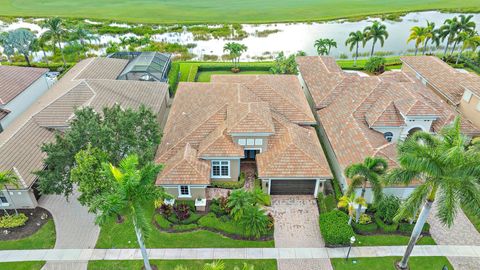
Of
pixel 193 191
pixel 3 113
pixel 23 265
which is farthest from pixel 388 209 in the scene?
pixel 3 113

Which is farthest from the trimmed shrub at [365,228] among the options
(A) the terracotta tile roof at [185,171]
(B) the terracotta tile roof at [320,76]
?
(B) the terracotta tile roof at [320,76]

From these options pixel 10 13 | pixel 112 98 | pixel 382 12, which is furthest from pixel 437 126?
pixel 10 13

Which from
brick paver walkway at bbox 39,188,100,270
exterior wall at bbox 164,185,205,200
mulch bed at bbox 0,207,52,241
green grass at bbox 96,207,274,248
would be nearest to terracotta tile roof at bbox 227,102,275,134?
exterior wall at bbox 164,185,205,200

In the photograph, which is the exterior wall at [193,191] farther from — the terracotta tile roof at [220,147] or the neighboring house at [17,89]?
the neighboring house at [17,89]

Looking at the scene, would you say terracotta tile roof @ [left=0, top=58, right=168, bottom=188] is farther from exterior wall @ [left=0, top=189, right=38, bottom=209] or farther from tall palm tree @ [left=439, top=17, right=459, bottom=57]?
tall palm tree @ [left=439, top=17, right=459, bottom=57]

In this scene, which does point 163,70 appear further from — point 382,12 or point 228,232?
point 382,12
